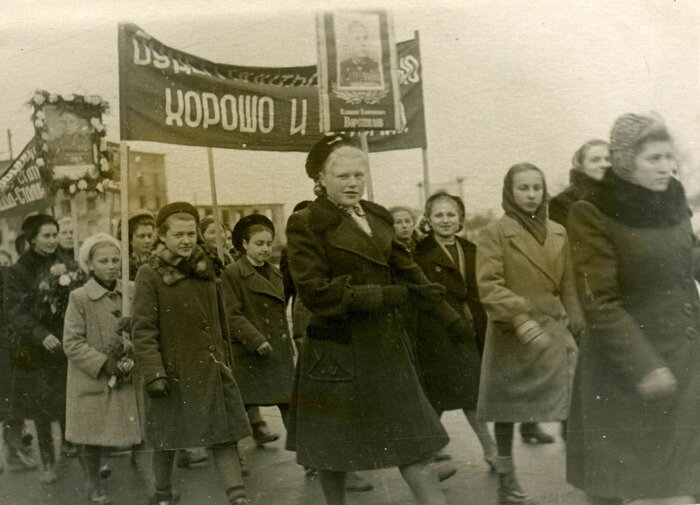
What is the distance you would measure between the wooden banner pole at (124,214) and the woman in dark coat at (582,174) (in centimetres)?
202

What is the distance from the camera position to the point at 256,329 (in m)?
3.78

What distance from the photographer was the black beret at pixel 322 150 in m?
3.67

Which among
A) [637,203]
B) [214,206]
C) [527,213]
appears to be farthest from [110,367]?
[637,203]

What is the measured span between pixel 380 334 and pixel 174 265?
40.3 inches

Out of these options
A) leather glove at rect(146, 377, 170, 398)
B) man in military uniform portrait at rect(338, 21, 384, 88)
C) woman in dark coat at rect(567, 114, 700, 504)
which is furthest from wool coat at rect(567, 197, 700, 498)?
leather glove at rect(146, 377, 170, 398)

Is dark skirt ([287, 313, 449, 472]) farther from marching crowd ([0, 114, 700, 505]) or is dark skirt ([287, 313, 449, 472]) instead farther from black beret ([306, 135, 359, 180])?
black beret ([306, 135, 359, 180])

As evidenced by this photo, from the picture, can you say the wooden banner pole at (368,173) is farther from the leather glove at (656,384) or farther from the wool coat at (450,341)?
the leather glove at (656,384)

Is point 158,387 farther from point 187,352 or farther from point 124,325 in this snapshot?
point 124,325

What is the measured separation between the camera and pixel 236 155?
379cm

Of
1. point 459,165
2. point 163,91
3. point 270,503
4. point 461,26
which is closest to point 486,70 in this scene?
point 461,26

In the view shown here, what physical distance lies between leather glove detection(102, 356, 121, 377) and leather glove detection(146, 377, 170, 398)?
220 millimetres

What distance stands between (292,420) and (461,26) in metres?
2.08

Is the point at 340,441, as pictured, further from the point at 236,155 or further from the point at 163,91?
the point at 163,91

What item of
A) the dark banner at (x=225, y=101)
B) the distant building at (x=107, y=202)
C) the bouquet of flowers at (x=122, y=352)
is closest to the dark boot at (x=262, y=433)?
the bouquet of flowers at (x=122, y=352)
